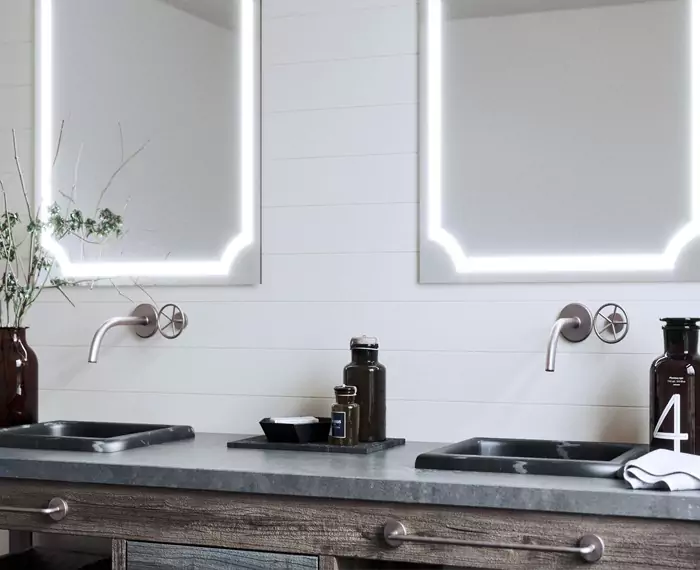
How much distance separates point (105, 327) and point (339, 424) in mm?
659

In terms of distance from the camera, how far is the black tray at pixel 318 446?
208 centimetres

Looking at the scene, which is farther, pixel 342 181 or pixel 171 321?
pixel 171 321

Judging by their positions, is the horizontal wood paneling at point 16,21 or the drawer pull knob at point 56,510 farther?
the horizontal wood paneling at point 16,21

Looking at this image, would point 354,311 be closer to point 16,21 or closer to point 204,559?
point 204,559

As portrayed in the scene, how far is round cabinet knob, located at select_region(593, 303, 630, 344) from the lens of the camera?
2.20m

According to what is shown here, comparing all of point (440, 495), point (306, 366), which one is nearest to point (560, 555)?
point (440, 495)

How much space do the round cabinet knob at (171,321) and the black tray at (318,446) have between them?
438 millimetres

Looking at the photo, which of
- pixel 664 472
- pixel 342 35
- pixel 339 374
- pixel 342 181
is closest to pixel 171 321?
pixel 339 374

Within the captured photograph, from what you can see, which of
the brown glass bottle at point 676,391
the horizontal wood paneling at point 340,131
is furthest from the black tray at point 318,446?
the horizontal wood paneling at point 340,131

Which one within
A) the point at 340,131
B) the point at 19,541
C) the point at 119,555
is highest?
the point at 340,131

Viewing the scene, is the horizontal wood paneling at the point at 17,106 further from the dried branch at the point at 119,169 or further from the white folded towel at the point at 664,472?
the white folded towel at the point at 664,472

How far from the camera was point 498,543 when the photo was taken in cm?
167

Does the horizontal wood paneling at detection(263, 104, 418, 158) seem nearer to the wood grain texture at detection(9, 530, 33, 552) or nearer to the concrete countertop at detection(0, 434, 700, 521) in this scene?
the concrete countertop at detection(0, 434, 700, 521)

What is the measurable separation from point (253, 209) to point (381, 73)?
47 cm
